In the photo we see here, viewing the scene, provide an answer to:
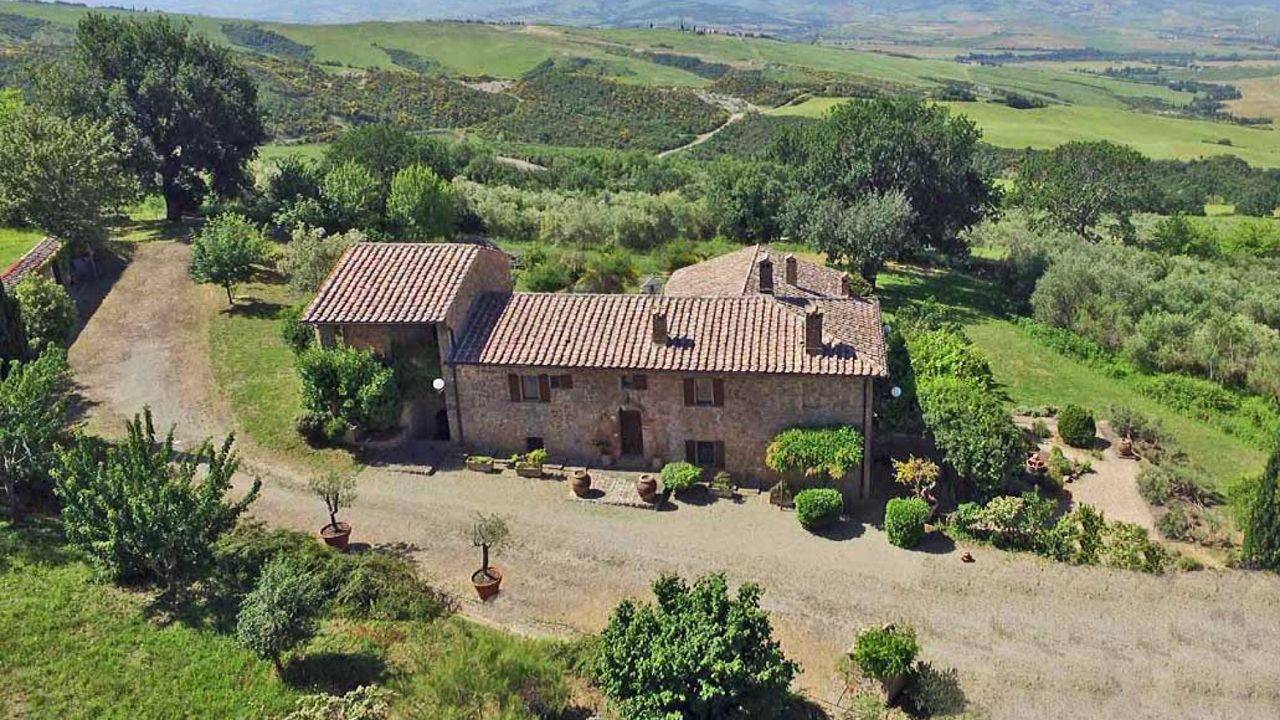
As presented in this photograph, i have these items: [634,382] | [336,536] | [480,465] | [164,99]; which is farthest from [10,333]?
[164,99]

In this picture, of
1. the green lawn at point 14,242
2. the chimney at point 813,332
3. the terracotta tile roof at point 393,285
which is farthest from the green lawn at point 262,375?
the chimney at point 813,332

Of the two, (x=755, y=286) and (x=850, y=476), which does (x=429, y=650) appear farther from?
(x=755, y=286)

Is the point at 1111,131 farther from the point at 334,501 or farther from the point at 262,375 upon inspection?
the point at 334,501

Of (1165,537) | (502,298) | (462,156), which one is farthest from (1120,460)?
(462,156)

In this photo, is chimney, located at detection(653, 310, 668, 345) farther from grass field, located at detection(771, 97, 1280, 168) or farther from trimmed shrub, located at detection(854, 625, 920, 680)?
grass field, located at detection(771, 97, 1280, 168)

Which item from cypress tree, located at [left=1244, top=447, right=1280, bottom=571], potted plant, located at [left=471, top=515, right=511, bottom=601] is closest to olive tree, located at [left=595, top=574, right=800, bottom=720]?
potted plant, located at [left=471, top=515, right=511, bottom=601]

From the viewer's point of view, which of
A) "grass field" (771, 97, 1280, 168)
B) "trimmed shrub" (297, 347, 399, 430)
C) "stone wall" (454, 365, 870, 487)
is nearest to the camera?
"stone wall" (454, 365, 870, 487)

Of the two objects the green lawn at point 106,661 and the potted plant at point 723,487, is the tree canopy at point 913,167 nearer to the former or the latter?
the potted plant at point 723,487
